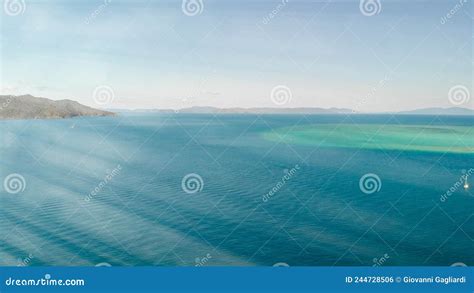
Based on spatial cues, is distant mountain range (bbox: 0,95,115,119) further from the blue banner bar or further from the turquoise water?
the blue banner bar

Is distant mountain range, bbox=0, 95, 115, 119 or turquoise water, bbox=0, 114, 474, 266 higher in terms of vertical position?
distant mountain range, bbox=0, 95, 115, 119

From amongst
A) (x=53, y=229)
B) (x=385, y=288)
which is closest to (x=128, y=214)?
(x=53, y=229)

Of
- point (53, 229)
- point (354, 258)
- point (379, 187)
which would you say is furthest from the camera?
point (379, 187)

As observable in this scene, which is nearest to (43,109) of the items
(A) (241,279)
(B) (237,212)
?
(B) (237,212)

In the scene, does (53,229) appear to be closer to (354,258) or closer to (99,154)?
(354,258)

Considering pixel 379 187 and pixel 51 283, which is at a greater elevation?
pixel 379 187

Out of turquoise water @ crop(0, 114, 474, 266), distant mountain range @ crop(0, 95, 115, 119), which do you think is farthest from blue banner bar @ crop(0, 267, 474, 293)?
distant mountain range @ crop(0, 95, 115, 119)

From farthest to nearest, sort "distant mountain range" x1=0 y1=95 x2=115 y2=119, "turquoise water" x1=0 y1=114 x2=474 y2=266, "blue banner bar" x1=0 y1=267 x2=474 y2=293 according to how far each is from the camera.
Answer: "distant mountain range" x1=0 y1=95 x2=115 y2=119
"turquoise water" x1=0 y1=114 x2=474 y2=266
"blue banner bar" x1=0 y1=267 x2=474 y2=293
